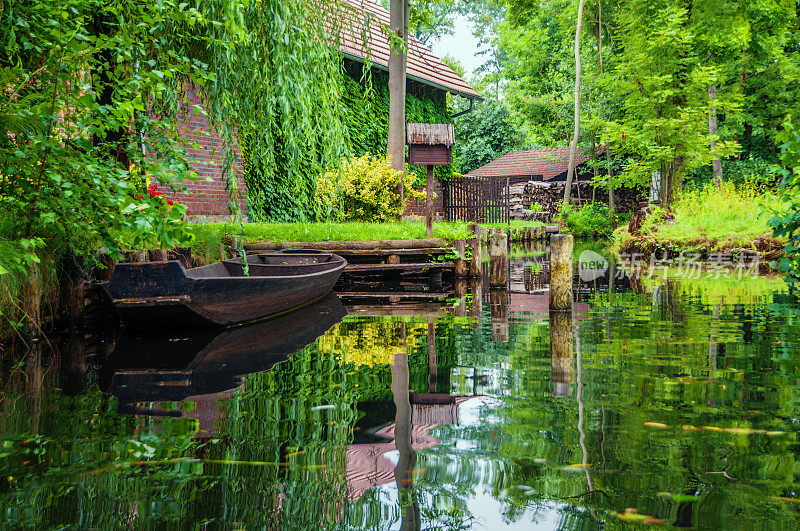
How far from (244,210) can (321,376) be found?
993cm

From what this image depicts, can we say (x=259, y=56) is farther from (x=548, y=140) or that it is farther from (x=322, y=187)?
(x=548, y=140)

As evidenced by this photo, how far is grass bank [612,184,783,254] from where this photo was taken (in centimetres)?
1362

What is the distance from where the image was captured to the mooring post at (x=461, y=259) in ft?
37.7

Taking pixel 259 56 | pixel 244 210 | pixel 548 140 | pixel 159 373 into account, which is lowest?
pixel 159 373

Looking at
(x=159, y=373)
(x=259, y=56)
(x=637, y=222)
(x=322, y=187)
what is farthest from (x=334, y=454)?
(x=637, y=222)

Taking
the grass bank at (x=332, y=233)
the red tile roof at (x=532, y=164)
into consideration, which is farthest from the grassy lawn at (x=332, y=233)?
the red tile roof at (x=532, y=164)

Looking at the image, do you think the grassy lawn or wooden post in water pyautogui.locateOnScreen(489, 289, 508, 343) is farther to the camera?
the grassy lawn

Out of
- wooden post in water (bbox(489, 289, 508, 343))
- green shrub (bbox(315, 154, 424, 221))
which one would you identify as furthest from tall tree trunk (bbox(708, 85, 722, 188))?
wooden post in water (bbox(489, 289, 508, 343))

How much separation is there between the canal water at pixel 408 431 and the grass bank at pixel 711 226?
8.12m

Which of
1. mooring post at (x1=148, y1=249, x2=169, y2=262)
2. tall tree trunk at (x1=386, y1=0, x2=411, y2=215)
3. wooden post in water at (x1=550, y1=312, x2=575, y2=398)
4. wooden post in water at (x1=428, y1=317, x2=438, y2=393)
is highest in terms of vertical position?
tall tree trunk at (x1=386, y1=0, x2=411, y2=215)

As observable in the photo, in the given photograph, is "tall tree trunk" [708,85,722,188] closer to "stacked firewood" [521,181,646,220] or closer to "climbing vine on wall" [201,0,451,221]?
"stacked firewood" [521,181,646,220]

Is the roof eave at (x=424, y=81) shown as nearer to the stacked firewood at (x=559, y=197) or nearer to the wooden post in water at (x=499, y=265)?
the wooden post in water at (x=499, y=265)

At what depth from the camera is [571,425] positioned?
3.37 meters

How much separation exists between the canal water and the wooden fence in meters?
15.9
